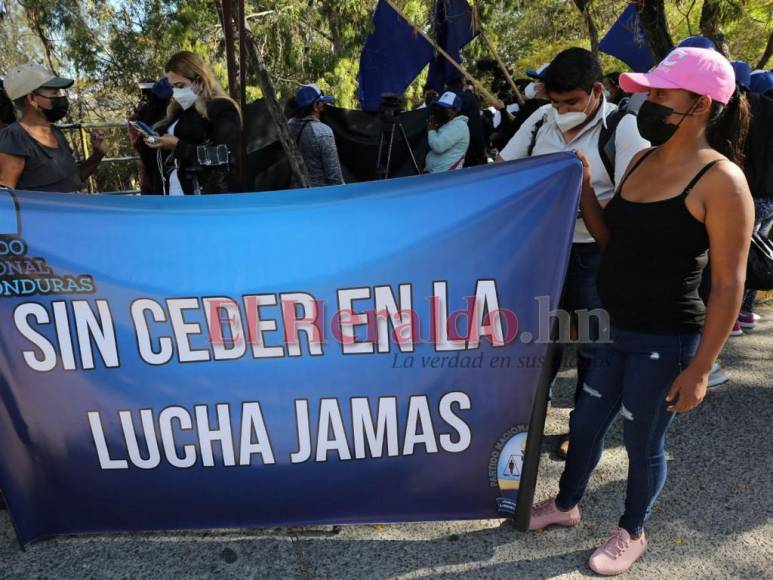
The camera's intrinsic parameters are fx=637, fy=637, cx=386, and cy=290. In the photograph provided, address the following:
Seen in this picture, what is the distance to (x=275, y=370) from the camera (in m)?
2.35

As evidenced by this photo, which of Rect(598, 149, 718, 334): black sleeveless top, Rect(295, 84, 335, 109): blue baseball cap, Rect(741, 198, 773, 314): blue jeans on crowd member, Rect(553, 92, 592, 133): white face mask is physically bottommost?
Rect(741, 198, 773, 314): blue jeans on crowd member

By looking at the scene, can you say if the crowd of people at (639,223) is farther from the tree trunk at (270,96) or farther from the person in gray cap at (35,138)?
the tree trunk at (270,96)

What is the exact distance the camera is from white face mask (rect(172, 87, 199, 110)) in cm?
383

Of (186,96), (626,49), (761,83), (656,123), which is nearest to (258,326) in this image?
(656,123)

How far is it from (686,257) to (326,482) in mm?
1533

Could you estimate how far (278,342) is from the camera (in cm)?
232

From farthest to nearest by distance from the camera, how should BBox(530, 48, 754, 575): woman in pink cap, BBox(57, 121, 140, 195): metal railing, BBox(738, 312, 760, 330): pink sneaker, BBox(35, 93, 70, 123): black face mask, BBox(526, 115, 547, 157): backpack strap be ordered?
BBox(57, 121, 140, 195): metal railing
BBox(738, 312, 760, 330): pink sneaker
BBox(35, 93, 70, 123): black face mask
BBox(526, 115, 547, 157): backpack strap
BBox(530, 48, 754, 575): woman in pink cap

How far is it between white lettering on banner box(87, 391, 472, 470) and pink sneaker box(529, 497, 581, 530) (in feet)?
1.57

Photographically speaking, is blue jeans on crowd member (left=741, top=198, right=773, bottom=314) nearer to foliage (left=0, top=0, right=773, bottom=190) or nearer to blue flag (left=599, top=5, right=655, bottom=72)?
blue flag (left=599, top=5, right=655, bottom=72)

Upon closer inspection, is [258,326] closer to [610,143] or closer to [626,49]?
[610,143]

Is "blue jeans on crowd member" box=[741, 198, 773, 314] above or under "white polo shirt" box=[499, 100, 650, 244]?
under

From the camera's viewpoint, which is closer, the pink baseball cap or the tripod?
the pink baseball cap

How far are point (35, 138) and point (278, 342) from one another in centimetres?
179

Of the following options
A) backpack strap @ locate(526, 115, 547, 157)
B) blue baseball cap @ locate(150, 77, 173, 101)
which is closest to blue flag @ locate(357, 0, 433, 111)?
blue baseball cap @ locate(150, 77, 173, 101)
